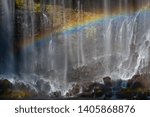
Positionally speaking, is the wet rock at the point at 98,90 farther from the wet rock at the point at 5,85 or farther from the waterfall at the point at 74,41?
the wet rock at the point at 5,85

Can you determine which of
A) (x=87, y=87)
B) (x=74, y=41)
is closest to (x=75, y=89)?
(x=87, y=87)

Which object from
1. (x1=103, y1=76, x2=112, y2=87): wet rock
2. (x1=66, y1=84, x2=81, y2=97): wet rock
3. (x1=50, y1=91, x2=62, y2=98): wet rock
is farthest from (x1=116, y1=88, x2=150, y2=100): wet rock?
(x1=50, y1=91, x2=62, y2=98): wet rock

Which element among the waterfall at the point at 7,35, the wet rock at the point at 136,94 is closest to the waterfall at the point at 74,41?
the waterfall at the point at 7,35

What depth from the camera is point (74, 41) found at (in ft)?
13.7

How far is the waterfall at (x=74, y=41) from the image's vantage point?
413 centimetres

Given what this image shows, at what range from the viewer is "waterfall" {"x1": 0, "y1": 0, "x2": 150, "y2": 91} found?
4.13 meters

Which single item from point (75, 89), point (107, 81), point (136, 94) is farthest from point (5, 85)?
point (136, 94)

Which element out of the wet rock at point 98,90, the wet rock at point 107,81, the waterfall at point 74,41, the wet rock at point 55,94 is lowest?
the wet rock at point 55,94

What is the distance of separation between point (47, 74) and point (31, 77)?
0.47 ft

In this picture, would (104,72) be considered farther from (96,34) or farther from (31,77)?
(31,77)

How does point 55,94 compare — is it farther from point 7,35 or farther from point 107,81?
point 7,35

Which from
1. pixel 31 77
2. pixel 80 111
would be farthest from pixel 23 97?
pixel 80 111

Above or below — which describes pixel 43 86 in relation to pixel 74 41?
below

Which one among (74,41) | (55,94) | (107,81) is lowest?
(55,94)
